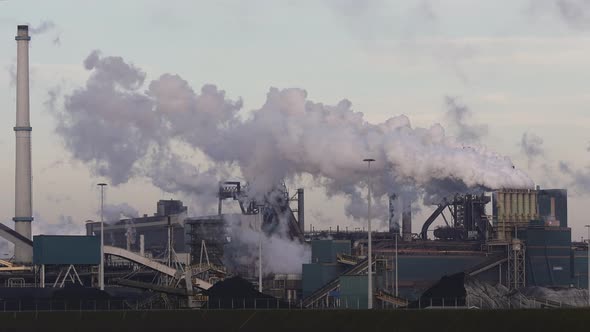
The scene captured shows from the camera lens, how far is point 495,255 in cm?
18725

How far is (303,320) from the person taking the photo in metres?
106

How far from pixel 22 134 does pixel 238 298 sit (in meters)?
74.4

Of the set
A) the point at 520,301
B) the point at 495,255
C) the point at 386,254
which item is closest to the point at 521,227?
the point at 495,255

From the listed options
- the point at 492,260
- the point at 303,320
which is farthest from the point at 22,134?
the point at 303,320

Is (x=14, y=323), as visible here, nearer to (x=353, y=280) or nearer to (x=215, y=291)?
(x=215, y=291)

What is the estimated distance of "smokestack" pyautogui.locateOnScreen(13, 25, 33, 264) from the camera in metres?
190

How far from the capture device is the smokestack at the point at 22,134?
190 m

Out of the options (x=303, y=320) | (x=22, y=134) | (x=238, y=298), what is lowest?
(x=303, y=320)

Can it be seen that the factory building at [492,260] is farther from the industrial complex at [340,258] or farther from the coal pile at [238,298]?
the coal pile at [238,298]

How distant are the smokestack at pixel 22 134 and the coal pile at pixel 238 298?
64.2m

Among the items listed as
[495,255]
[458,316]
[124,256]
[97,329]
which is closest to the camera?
[458,316]

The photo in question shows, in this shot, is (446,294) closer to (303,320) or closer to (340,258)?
Answer: (303,320)

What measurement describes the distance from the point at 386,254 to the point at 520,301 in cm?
4882

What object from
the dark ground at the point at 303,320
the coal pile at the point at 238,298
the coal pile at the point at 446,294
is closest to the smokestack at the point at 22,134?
the coal pile at the point at 238,298
